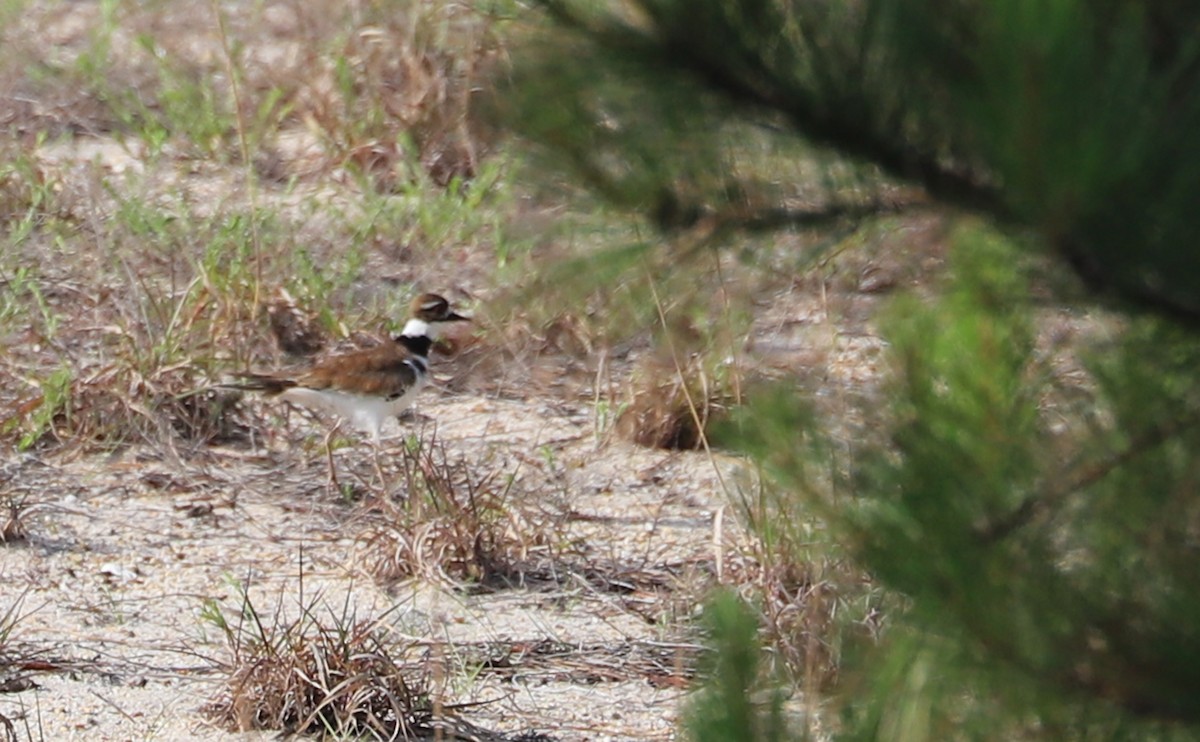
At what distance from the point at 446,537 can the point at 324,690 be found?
43.9 inches

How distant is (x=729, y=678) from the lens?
7.95 feet

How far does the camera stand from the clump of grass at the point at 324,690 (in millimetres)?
4254

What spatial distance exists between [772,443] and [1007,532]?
1.10ft

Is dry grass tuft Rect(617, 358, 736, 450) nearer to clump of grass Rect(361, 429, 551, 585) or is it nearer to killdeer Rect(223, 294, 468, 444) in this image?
killdeer Rect(223, 294, 468, 444)

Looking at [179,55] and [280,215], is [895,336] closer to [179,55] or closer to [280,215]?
[280,215]

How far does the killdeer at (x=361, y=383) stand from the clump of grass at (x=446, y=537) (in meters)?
0.87

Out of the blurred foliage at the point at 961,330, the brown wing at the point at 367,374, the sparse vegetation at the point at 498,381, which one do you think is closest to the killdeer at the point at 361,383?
the brown wing at the point at 367,374

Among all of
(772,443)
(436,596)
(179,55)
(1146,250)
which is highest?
(1146,250)

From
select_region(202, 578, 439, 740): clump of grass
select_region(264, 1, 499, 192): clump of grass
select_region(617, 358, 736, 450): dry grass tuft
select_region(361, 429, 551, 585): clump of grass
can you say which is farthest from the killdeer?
select_region(202, 578, 439, 740): clump of grass

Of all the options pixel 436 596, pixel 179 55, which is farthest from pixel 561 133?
pixel 179 55

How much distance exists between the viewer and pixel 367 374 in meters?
6.39

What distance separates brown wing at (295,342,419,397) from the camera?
251 inches

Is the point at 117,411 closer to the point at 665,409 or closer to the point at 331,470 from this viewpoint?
the point at 331,470

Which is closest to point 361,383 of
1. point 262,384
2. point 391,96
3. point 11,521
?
point 262,384
